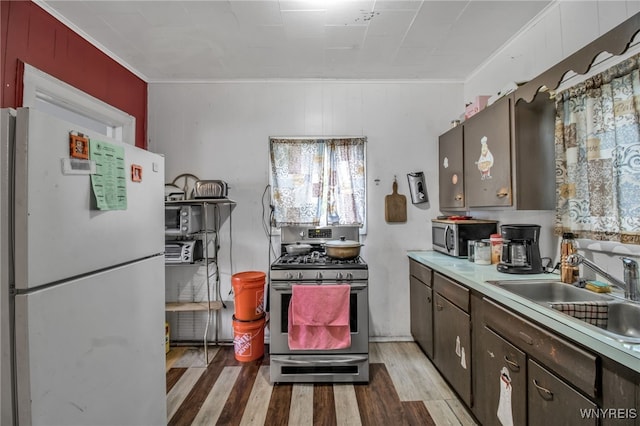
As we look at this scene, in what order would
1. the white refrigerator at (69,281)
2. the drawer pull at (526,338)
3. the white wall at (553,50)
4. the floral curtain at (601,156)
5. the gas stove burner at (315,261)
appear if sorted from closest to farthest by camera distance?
the white refrigerator at (69,281), the drawer pull at (526,338), the floral curtain at (601,156), the white wall at (553,50), the gas stove burner at (315,261)

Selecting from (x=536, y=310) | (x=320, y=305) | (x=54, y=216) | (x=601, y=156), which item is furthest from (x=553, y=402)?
(x=54, y=216)

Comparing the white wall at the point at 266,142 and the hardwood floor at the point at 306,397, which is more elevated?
the white wall at the point at 266,142

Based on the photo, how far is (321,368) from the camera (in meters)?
2.34

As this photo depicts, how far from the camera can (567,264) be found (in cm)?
154

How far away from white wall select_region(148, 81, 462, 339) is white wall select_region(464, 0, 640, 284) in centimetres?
88

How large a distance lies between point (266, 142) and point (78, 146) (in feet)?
6.62

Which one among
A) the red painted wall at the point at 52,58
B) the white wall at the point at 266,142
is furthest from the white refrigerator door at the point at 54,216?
the white wall at the point at 266,142

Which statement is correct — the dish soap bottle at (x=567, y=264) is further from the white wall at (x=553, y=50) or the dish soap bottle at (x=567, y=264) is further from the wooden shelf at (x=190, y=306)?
the wooden shelf at (x=190, y=306)

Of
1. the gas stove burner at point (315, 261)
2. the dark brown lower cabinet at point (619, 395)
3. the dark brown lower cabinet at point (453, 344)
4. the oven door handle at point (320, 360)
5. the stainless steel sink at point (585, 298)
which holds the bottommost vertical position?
the oven door handle at point (320, 360)

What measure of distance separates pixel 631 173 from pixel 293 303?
6.63ft

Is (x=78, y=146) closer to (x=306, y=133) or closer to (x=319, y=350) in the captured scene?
(x=319, y=350)

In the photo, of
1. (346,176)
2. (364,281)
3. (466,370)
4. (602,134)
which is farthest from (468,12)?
(466,370)

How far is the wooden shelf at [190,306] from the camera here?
259 centimetres

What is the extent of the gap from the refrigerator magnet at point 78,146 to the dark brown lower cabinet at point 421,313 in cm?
229
